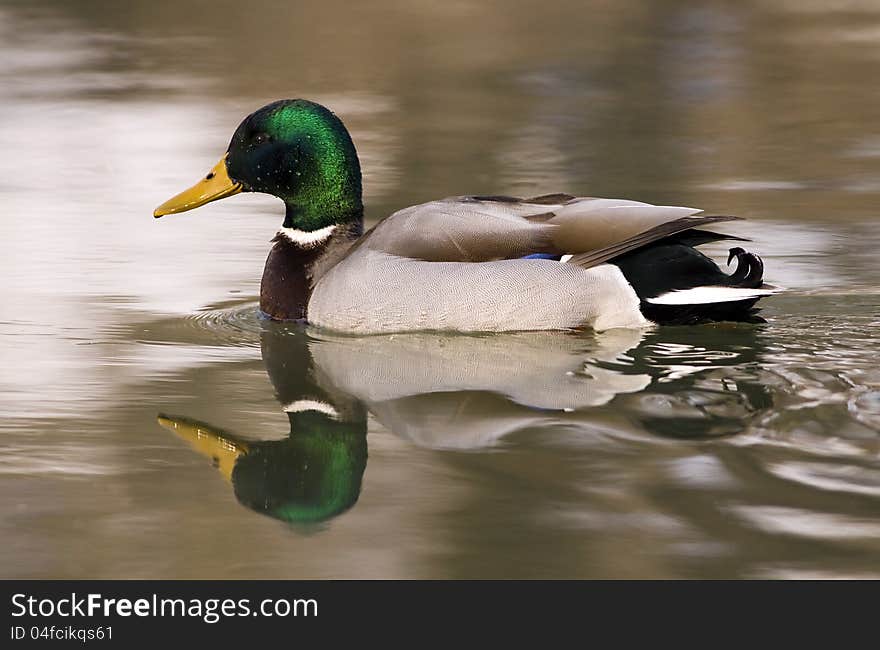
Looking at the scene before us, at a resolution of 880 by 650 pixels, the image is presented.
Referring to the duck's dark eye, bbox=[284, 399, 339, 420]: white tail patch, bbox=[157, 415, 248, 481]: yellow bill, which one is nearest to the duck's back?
bbox=[284, 399, 339, 420]: white tail patch

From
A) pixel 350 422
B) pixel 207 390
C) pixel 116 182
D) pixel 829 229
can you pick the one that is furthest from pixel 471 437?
pixel 116 182

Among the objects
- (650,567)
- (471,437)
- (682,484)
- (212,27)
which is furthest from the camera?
(212,27)

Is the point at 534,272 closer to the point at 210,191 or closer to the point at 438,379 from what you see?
the point at 438,379

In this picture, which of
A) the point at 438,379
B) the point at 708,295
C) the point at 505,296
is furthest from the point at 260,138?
the point at 708,295

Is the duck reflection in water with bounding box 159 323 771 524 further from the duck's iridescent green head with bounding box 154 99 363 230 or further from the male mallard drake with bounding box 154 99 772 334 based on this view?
the duck's iridescent green head with bounding box 154 99 363 230

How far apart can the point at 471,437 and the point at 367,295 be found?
1687mm

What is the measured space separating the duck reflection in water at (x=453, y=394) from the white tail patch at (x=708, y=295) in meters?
0.17

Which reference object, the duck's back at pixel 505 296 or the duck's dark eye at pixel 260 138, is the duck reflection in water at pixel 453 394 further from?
the duck's dark eye at pixel 260 138

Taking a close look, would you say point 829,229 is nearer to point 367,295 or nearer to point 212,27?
point 367,295

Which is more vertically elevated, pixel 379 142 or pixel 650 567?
pixel 650 567

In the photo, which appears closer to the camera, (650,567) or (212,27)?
(650,567)

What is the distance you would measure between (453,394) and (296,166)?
2.02 m

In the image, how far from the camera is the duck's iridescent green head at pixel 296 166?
7977 mm

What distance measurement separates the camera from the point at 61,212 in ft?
33.9
